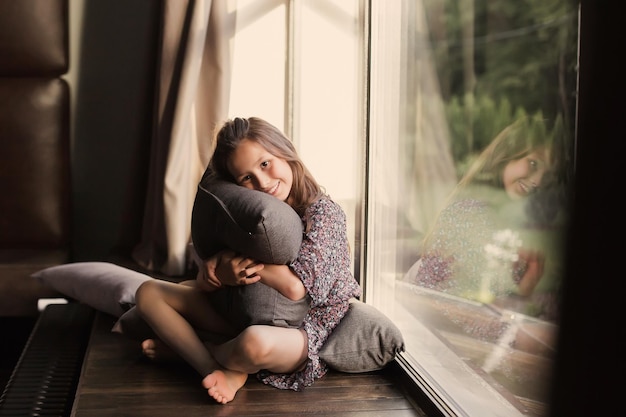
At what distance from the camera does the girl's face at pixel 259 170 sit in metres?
1.57

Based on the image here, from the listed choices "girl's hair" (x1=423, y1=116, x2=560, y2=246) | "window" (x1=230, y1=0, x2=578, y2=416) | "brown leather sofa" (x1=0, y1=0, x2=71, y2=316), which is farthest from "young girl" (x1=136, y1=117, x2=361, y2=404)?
"brown leather sofa" (x1=0, y1=0, x2=71, y2=316)

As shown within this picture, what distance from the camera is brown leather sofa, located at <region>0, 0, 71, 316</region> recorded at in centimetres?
269

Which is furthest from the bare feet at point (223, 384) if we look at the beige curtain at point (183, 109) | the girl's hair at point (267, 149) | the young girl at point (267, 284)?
the beige curtain at point (183, 109)

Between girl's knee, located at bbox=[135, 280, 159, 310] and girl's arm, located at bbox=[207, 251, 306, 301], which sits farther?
girl's knee, located at bbox=[135, 280, 159, 310]

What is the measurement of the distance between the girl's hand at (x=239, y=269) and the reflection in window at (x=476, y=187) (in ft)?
1.16

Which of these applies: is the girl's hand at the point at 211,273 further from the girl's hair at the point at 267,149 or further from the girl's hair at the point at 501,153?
the girl's hair at the point at 501,153

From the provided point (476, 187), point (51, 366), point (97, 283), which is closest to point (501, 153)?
point (476, 187)

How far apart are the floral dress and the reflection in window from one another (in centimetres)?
16

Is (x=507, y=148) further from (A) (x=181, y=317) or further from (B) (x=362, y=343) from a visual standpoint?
(A) (x=181, y=317)

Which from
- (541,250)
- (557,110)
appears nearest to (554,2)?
(557,110)

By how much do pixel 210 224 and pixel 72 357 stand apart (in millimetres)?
554

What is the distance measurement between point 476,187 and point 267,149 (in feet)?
1.64

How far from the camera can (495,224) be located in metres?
1.16

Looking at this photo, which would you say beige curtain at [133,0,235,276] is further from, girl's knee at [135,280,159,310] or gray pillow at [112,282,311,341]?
gray pillow at [112,282,311,341]
